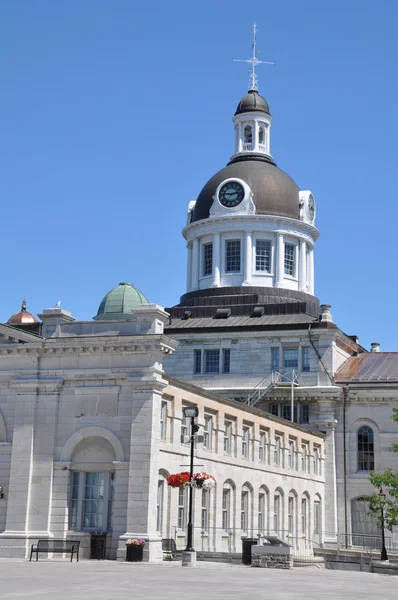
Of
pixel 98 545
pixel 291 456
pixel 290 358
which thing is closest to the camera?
pixel 98 545

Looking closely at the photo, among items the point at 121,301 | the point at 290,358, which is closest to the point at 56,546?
the point at 121,301

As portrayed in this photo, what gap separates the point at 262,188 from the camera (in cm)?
6969

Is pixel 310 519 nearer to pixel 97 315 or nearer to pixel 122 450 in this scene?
pixel 97 315

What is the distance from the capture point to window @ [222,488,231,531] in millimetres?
44188

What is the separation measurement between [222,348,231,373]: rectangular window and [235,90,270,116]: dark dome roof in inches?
833

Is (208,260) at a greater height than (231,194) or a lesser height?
lesser

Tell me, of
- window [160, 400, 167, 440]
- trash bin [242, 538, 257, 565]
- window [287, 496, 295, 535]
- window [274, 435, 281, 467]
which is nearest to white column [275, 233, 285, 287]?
window [274, 435, 281, 467]

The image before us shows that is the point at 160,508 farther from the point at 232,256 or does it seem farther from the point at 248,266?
the point at 232,256

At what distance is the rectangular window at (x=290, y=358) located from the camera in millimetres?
61781

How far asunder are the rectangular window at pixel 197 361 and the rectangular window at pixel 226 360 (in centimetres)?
159

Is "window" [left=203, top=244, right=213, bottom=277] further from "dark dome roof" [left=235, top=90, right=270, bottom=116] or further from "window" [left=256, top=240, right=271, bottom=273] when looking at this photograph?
"dark dome roof" [left=235, top=90, right=270, bottom=116]

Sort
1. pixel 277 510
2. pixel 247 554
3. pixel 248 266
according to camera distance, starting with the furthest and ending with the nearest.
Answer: pixel 248 266 < pixel 277 510 < pixel 247 554

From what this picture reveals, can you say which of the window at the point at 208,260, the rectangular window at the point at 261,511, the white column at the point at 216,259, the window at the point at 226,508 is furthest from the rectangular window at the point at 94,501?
the window at the point at 208,260

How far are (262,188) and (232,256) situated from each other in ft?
18.1
